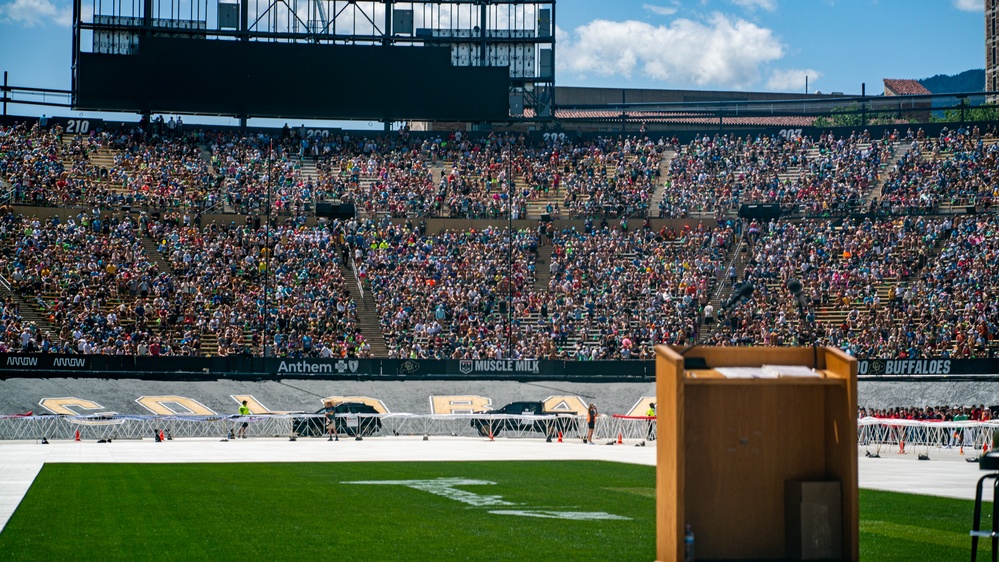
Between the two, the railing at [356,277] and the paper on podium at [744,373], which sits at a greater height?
the railing at [356,277]

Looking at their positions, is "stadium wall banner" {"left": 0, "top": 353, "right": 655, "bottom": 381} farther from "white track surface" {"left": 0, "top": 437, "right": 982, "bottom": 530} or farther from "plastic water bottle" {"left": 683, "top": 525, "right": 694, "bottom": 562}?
"plastic water bottle" {"left": 683, "top": 525, "right": 694, "bottom": 562}

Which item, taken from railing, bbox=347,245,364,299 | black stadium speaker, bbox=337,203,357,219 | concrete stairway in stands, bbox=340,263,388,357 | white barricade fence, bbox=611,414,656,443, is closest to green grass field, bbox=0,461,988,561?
white barricade fence, bbox=611,414,656,443

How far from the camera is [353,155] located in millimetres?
62344

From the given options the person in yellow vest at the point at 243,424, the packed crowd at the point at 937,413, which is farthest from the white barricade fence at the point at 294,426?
the packed crowd at the point at 937,413

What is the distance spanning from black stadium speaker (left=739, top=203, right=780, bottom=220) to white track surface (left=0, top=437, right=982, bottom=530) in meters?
19.9

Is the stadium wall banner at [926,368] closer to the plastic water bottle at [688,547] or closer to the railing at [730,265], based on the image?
the railing at [730,265]

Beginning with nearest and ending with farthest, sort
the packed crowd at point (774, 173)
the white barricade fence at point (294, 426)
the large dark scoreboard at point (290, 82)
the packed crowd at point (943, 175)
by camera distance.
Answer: the white barricade fence at point (294, 426) < the packed crowd at point (943, 175) < the packed crowd at point (774, 173) < the large dark scoreboard at point (290, 82)

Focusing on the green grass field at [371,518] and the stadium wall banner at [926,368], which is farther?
the stadium wall banner at [926,368]

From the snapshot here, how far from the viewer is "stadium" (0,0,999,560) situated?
1150 inches

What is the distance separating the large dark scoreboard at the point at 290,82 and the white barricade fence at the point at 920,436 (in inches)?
1291

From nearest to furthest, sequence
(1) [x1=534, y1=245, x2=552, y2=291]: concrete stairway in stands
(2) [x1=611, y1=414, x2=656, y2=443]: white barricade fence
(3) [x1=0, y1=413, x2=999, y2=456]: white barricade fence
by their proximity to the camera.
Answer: (3) [x1=0, y1=413, x2=999, y2=456]: white barricade fence < (2) [x1=611, y1=414, x2=656, y2=443]: white barricade fence < (1) [x1=534, y1=245, x2=552, y2=291]: concrete stairway in stands

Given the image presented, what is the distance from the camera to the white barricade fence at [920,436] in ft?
110

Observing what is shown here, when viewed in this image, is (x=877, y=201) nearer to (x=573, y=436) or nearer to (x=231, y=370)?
Answer: (x=573, y=436)

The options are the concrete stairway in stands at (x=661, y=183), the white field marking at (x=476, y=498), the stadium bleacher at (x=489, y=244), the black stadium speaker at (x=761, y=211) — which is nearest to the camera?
the white field marking at (x=476, y=498)
